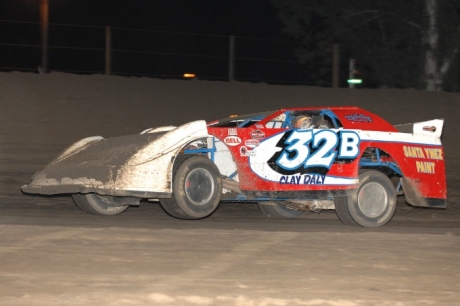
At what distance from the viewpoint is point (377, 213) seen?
36.0 ft

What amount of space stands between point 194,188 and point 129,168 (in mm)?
907

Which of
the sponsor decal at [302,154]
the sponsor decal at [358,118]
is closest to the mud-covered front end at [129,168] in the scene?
the sponsor decal at [302,154]

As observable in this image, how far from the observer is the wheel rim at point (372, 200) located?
10.8m

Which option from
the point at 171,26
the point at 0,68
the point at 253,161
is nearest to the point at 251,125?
the point at 253,161

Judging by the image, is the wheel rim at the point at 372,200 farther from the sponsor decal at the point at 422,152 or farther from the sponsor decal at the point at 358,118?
the sponsor decal at the point at 358,118

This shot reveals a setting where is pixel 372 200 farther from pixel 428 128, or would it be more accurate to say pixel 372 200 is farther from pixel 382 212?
pixel 428 128

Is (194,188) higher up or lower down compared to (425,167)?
lower down

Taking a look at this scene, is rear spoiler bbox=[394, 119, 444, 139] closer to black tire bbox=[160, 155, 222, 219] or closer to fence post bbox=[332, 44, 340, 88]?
black tire bbox=[160, 155, 222, 219]

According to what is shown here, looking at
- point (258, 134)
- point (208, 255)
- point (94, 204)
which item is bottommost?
point (208, 255)

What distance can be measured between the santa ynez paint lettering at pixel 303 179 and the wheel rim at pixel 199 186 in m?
0.94

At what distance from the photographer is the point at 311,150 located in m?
10.5

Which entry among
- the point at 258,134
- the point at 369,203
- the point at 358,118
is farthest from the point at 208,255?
the point at 358,118

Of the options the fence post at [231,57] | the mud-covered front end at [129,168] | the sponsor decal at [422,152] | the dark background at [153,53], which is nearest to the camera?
the mud-covered front end at [129,168]

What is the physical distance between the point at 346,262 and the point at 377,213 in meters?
3.25
